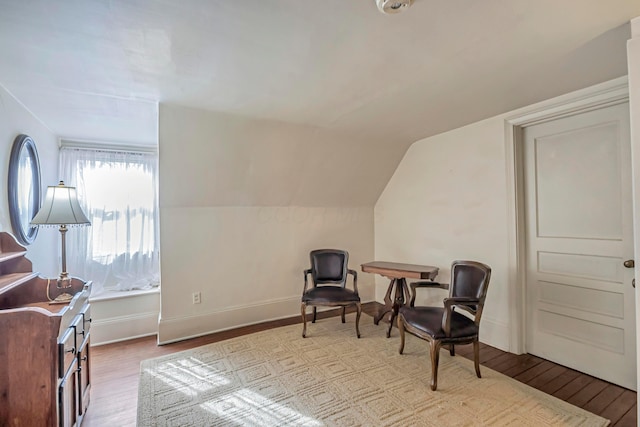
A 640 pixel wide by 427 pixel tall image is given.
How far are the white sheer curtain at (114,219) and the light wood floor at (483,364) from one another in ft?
3.07

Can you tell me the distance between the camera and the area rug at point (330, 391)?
1.89m

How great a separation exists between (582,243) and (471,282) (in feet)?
3.06

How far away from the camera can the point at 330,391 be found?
2.18 metres

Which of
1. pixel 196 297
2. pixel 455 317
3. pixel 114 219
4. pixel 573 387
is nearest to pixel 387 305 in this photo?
pixel 455 317

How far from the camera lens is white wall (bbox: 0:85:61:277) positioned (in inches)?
85.0

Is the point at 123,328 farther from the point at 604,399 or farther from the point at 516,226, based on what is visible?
the point at 604,399

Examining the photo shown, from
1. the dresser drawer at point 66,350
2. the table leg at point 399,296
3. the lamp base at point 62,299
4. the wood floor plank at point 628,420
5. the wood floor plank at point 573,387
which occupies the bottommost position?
the wood floor plank at point 573,387

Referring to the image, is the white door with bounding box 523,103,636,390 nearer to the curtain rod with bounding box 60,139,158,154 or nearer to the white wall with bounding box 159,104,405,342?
the white wall with bounding box 159,104,405,342

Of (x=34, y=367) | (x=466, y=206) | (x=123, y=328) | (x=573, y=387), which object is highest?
(x=466, y=206)

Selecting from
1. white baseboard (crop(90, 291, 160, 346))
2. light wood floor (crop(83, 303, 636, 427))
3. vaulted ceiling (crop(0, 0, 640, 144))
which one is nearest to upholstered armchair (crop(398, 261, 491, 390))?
light wood floor (crop(83, 303, 636, 427))

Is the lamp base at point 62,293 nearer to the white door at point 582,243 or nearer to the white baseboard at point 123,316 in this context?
the white baseboard at point 123,316

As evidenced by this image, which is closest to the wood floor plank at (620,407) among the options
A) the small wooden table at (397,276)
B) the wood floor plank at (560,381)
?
the wood floor plank at (560,381)

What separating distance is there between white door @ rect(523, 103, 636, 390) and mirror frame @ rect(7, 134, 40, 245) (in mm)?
4307

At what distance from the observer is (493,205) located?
9.55ft
